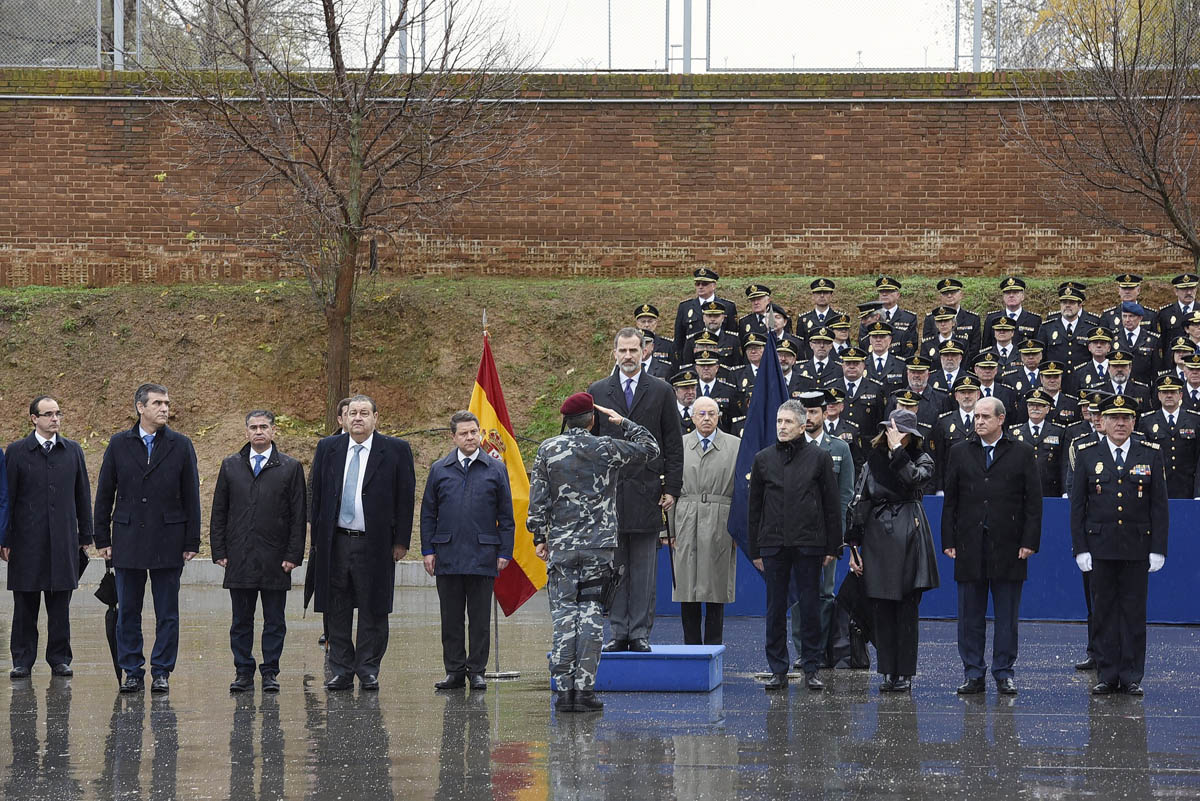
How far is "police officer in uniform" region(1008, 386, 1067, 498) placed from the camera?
1559 centimetres

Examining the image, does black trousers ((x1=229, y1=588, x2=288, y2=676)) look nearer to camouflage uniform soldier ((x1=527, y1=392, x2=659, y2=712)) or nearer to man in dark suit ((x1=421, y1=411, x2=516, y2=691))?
man in dark suit ((x1=421, y1=411, x2=516, y2=691))

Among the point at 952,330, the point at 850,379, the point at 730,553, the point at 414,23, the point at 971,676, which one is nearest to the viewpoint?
the point at 971,676

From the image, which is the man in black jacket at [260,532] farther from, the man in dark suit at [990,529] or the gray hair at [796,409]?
the man in dark suit at [990,529]

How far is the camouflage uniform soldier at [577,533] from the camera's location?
30.0ft

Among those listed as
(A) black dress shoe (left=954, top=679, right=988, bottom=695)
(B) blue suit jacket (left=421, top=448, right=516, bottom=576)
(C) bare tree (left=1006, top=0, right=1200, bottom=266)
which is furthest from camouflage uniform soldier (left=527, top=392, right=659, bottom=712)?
(C) bare tree (left=1006, top=0, right=1200, bottom=266)

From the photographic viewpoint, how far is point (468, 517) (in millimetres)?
10477

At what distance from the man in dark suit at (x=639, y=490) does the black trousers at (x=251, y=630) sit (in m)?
2.20

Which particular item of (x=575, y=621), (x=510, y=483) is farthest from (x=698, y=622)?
(x=575, y=621)

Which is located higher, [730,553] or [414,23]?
[414,23]

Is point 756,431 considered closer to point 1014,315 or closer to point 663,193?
A: point 1014,315

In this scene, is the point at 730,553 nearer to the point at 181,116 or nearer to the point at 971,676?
the point at 971,676

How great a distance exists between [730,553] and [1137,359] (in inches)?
347

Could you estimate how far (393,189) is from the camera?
21672 millimetres

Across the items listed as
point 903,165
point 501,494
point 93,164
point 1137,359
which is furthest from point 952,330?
point 93,164
